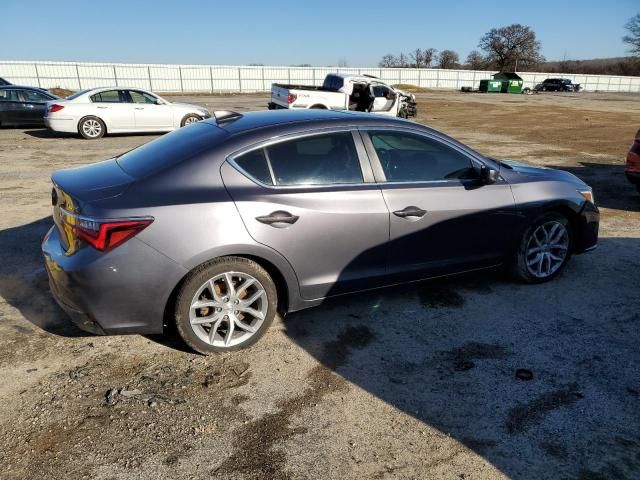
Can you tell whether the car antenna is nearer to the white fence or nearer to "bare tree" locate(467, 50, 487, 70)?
the white fence

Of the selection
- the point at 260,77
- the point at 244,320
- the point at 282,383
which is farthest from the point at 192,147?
the point at 260,77

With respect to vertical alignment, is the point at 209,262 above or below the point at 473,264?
above

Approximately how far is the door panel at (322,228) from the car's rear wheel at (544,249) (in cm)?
155

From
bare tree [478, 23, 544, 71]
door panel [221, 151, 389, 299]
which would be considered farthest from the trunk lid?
bare tree [478, 23, 544, 71]

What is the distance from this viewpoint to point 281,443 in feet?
8.93

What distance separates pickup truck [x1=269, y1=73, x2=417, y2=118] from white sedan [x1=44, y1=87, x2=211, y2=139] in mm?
3255

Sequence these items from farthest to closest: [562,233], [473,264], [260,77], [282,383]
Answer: [260,77] → [562,233] → [473,264] → [282,383]

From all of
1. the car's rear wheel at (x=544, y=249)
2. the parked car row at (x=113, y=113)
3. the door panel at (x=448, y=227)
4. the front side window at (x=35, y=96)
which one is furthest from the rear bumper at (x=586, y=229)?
the front side window at (x=35, y=96)

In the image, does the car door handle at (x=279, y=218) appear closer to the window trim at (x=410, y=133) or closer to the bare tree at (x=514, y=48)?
the window trim at (x=410, y=133)

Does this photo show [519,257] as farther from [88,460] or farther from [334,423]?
[88,460]

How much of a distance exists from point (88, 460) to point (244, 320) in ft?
4.38

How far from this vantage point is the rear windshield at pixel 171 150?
3512mm

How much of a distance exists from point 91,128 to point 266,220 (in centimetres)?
1305

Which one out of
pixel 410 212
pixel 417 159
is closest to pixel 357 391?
pixel 410 212
